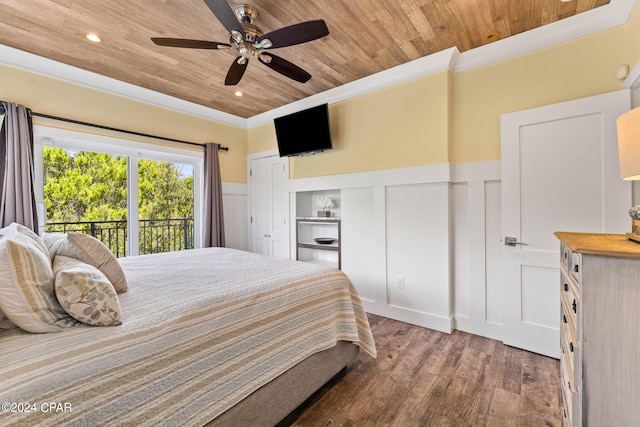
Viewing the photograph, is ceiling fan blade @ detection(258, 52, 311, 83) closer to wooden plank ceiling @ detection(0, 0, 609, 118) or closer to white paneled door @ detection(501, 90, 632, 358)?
wooden plank ceiling @ detection(0, 0, 609, 118)

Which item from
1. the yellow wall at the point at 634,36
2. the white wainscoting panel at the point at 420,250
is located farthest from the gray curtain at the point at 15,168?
the yellow wall at the point at 634,36

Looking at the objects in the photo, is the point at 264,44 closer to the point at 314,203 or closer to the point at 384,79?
the point at 384,79

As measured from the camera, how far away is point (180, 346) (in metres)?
1.10

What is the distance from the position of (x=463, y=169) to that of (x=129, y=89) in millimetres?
3942

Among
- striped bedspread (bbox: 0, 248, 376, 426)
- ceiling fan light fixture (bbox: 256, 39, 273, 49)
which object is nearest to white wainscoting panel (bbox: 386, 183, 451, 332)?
striped bedspread (bbox: 0, 248, 376, 426)

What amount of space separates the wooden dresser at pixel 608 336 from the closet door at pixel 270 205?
344cm

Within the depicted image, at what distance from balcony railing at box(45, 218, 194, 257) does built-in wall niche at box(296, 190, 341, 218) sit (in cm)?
168

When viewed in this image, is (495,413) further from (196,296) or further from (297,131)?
(297,131)

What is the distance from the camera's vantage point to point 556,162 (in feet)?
7.18

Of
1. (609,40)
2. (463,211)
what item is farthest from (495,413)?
(609,40)

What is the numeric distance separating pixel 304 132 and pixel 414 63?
1.52 metres

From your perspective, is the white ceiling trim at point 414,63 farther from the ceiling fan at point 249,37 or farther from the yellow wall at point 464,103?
the ceiling fan at point 249,37

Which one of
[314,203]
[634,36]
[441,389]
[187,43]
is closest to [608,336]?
[441,389]

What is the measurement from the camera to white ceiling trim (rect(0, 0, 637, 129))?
2.06 m
